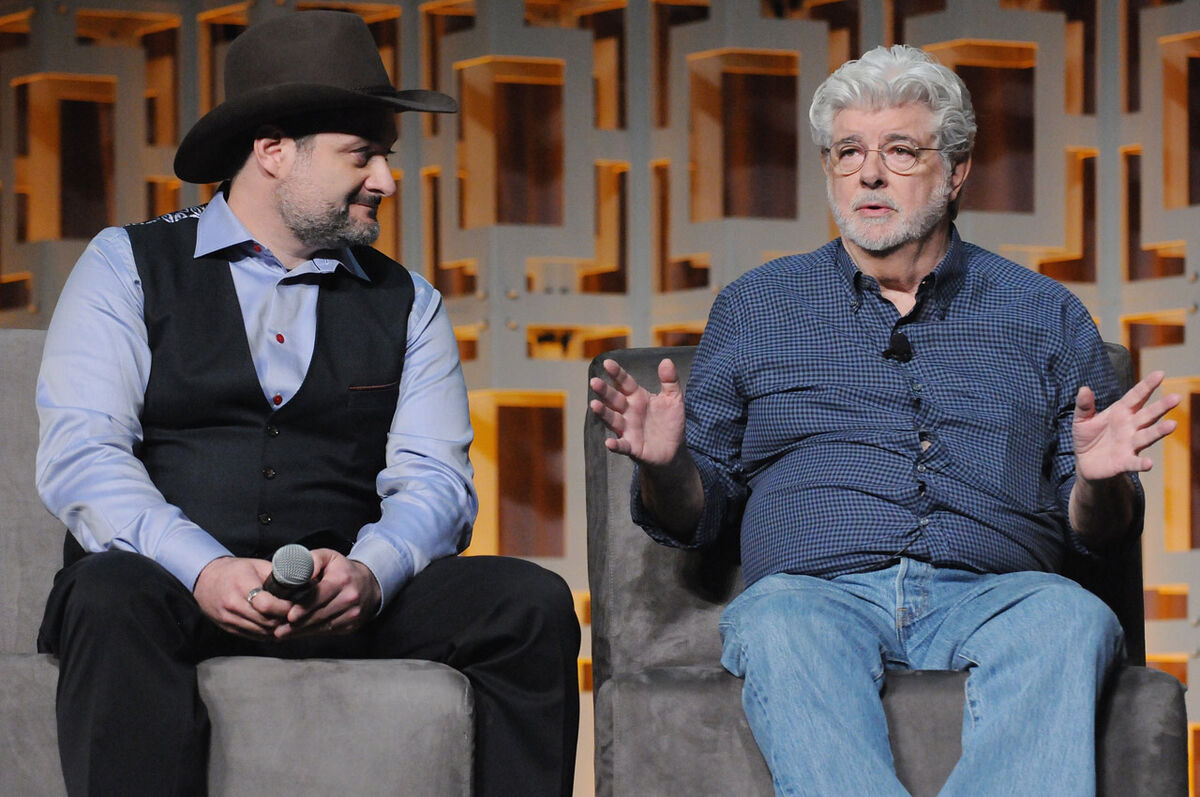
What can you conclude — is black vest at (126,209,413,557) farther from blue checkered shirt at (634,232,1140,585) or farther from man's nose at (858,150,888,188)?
man's nose at (858,150,888,188)

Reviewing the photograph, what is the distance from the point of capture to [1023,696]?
164 centimetres

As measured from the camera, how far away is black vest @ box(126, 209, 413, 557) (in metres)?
1.95

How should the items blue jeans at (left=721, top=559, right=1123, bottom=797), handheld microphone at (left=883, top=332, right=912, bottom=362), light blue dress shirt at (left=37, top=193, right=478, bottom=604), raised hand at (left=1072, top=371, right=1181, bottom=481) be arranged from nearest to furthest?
blue jeans at (left=721, top=559, right=1123, bottom=797)
raised hand at (left=1072, top=371, right=1181, bottom=481)
light blue dress shirt at (left=37, top=193, right=478, bottom=604)
handheld microphone at (left=883, top=332, right=912, bottom=362)

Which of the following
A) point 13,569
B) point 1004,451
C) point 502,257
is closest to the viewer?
point 1004,451

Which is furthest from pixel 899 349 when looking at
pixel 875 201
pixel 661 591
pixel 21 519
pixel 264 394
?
pixel 21 519

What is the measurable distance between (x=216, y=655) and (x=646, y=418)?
587mm

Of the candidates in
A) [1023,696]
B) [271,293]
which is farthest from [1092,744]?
[271,293]

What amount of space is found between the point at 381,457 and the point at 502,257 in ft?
3.94

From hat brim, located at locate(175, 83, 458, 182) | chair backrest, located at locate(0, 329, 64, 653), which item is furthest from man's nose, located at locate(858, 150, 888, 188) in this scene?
chair backrest, located at locate(0, 329, 64, 653)

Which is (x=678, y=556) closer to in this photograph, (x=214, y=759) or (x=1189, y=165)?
(x=214, y=759)

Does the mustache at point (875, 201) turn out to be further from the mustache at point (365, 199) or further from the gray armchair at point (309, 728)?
the gray armchair at point (309, 728)

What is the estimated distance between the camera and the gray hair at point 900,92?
2129 mm

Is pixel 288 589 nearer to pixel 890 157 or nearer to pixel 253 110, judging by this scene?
pixel 253 110

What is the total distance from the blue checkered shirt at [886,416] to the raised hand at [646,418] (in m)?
0.14
